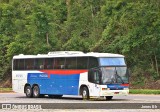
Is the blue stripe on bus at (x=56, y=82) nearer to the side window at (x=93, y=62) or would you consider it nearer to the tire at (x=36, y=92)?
the tire at (x=36, y=92)

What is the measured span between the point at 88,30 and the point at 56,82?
102 ft

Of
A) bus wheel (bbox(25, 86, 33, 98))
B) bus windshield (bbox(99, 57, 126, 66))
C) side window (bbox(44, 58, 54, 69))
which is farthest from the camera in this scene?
bus wheel (bbox(25, 86, 33, 98))

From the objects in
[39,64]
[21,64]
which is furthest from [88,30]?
[39,64]

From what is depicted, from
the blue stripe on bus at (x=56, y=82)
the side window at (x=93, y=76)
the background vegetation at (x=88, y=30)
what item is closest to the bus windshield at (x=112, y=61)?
the side window at (x=93, y=76)

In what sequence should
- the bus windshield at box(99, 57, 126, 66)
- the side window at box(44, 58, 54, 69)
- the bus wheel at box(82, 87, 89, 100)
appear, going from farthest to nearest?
the side window at box(44, 58, 54, 69), the bus wheel at box(82, 87, 89, 100), the bus windshield at box(99, 57, 126, 66)

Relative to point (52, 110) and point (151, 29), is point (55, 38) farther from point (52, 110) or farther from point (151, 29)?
point (52, 110)

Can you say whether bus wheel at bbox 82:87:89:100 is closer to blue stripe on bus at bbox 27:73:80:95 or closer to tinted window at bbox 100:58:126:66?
blue stripe on bus at bbox 27:73:80:95

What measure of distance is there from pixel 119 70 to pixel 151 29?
20.9 meters

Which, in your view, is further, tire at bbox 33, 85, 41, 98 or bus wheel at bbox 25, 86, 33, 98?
bus wheel at bbox 25, 86, 33, 98

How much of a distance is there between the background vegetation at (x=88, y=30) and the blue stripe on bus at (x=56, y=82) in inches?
679

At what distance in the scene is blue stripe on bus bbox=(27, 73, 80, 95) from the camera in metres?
36.8

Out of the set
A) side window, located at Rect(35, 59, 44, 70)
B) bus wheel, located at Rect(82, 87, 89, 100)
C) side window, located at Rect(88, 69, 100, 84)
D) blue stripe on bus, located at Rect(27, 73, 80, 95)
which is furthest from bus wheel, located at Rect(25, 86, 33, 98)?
side window, located at Rect(88, 69, 100, 84)

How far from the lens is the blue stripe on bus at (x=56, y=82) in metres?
36.8

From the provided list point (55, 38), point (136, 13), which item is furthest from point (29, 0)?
point (136, 13)
